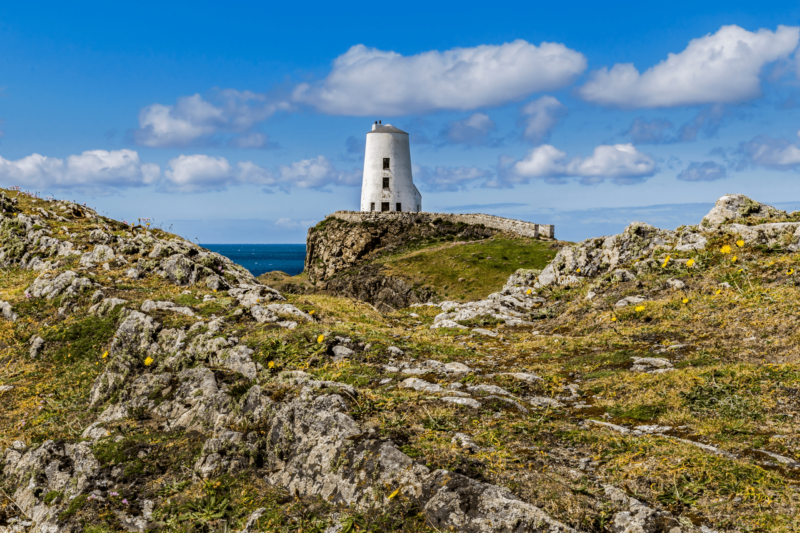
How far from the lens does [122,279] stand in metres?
20.4

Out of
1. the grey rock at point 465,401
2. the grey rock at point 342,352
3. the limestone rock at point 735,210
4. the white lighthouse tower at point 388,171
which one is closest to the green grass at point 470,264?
the white lighthouse tower at point 388,171

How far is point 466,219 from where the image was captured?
73.6 metres

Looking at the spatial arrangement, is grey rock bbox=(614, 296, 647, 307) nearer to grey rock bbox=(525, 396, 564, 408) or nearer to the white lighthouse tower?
grey rock bbox=(525, 396, 564, 408)

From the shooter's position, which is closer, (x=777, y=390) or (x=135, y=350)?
(x=777, y=390)

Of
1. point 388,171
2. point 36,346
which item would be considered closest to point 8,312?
point 36,346

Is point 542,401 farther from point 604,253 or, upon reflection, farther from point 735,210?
point 735,210

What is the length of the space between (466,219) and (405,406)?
214ft

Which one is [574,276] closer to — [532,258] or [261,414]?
[261,414]

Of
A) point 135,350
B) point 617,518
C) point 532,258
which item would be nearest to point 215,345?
point 135,350

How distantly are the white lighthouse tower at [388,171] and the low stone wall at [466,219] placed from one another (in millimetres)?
3233

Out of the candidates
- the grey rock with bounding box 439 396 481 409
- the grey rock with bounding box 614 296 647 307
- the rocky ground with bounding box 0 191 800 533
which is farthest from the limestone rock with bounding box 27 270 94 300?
the grey rock with bounding box 614 296 647 307

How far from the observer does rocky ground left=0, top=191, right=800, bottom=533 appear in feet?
23.0

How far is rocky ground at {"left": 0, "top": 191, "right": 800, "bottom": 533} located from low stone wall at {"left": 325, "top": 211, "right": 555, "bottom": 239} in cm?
4423

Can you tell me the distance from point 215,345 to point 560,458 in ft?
28.0
